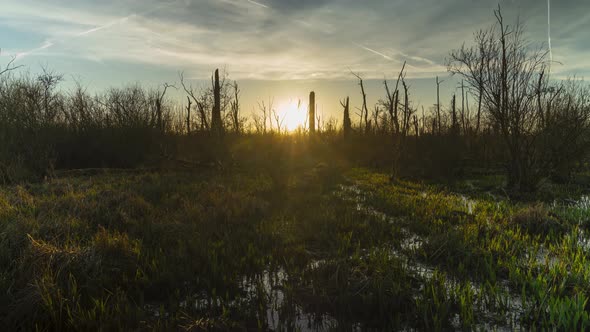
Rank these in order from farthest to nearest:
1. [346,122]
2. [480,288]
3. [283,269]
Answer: [346,122] → [283,269] → [480,288]

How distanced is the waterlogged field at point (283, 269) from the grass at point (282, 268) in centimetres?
2

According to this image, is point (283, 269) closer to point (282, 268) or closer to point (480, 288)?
point (282, 268)

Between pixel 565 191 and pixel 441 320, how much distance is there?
36.1 feet

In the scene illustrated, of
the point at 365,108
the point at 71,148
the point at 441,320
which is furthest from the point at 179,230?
the point at 365,108

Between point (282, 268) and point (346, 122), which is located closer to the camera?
point (282, 268)

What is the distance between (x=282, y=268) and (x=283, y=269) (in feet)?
0.17

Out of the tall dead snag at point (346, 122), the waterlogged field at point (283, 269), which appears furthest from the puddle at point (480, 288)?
the tall dead snag at point (346, 122)

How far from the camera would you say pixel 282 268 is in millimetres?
4465

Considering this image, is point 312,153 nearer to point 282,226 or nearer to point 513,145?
point 513,145

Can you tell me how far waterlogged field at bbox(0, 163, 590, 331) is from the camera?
3.04 meters

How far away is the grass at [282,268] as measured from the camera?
3.04 metres

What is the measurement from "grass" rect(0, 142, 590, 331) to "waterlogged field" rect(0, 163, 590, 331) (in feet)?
0.07

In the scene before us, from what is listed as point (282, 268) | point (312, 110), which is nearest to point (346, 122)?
point (312, 110)

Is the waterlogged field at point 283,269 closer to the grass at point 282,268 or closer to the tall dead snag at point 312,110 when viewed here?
the grass at point 282,268
